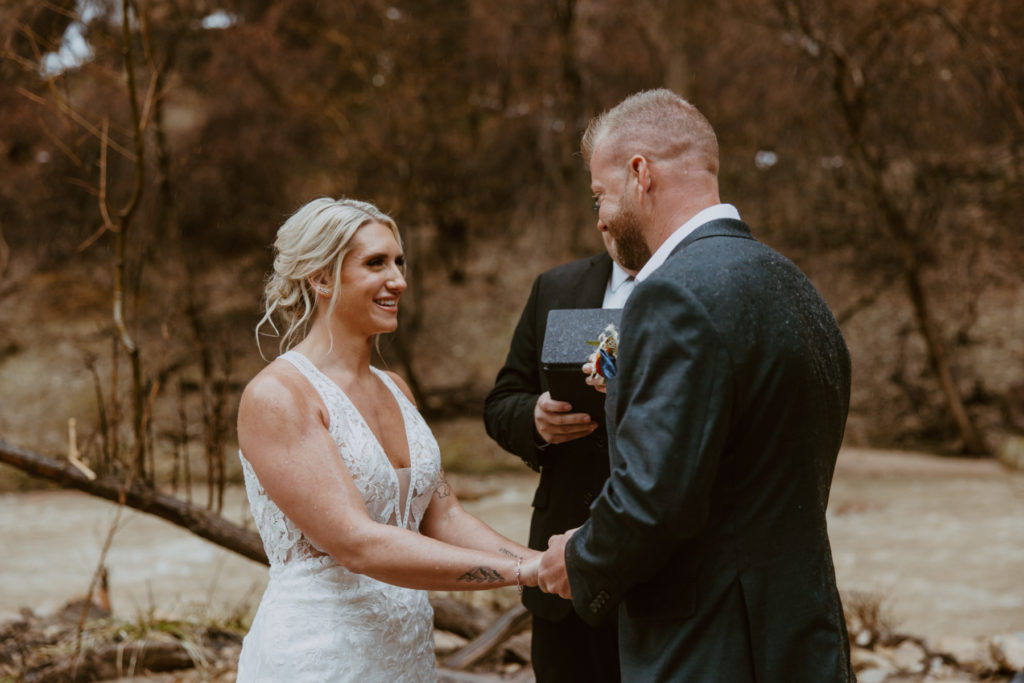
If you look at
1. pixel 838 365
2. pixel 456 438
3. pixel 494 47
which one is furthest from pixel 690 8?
pixel 838 365

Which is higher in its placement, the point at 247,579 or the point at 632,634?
the point at 632,634

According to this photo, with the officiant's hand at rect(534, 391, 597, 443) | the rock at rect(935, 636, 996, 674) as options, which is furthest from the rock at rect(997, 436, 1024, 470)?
the officiant's hand at rect(534, 391, 597, 443)

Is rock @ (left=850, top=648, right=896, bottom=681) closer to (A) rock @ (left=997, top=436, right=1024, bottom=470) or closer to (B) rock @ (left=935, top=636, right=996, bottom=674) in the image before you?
(B) rock @ (left=935, top=636, right=996, bottom=674)

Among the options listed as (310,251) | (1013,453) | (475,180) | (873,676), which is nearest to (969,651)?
(873,676)

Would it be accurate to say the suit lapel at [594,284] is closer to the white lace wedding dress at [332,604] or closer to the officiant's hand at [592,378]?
the officiant's hand at [592,378]

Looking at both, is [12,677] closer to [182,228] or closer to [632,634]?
[632,634]

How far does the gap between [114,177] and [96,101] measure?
184cm

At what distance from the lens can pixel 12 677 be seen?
167 inches

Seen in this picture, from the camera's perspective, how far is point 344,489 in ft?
7.34

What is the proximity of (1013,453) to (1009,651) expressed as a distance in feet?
25.8

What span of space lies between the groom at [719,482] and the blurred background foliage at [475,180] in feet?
34.9

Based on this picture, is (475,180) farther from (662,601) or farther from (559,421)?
(662,601)

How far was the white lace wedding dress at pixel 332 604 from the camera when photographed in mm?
2311

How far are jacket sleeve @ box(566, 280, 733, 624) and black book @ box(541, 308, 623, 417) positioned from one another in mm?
533
